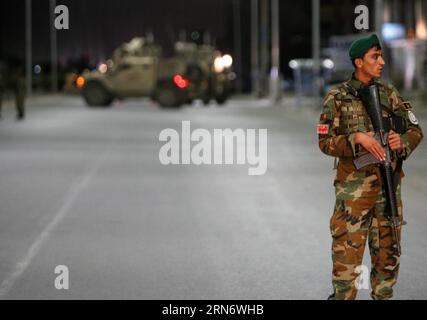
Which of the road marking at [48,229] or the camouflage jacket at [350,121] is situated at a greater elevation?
the camouflage jacket at [350,121]

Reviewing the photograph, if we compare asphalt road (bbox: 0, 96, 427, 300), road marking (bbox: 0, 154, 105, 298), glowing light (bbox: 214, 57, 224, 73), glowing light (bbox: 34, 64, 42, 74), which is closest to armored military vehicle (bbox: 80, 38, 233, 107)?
glowing light (bbox: 214, 57, 224, 73)

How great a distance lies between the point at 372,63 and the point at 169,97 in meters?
40.4

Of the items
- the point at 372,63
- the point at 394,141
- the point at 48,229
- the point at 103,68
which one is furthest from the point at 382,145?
the point at 103,68

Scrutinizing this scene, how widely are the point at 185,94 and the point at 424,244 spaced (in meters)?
36.9

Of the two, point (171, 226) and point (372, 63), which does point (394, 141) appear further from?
point (171, 226)

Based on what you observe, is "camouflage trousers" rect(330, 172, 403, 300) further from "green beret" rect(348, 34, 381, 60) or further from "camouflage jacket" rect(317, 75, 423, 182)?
"green beret" rect(348, 34, 381, 60)

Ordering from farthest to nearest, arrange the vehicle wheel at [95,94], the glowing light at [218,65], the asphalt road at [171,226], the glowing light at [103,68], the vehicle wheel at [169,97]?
the glowing light at [218,65]
the glowing light at [103,68]
the vehicle wheel at [95,94]
the vehicle wheel at [169,97]
the asphalt road at [171,226]

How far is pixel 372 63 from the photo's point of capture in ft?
20.5

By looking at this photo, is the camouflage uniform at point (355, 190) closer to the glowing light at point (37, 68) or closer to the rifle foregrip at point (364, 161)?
the rifle foregrip at point (364, 161)

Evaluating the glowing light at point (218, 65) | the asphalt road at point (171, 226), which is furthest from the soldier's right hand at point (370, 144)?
the glowing light at point (218, 65)

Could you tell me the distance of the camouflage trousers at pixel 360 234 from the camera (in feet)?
20.9

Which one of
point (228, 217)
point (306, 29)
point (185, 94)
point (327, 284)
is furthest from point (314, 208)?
point (306, 29)

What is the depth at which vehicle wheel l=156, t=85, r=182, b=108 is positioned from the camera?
46219mm
